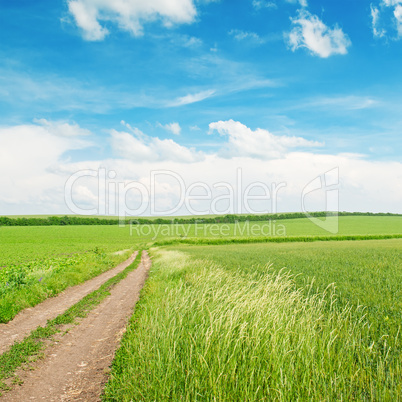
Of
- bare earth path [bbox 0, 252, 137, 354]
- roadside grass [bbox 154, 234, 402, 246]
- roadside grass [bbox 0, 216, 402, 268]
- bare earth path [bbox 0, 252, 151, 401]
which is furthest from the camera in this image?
roadside grass [bbox 154, 234, 402, 246]

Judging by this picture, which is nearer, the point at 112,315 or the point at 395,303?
the point at 395,303

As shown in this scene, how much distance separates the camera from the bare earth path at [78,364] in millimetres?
5328

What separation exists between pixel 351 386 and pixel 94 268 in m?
20.0

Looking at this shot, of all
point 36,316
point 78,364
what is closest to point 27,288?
point 36,316

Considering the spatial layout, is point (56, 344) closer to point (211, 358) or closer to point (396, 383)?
point (211, 358)

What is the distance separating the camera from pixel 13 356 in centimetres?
672

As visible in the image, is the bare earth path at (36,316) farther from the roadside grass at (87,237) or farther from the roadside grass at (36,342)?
the roadside grass at (87,237)

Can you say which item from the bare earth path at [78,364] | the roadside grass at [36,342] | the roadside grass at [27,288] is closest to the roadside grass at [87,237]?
the roadside grass at [27,288]

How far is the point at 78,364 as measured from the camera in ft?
21.4

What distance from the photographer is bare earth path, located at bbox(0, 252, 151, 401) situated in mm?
5328

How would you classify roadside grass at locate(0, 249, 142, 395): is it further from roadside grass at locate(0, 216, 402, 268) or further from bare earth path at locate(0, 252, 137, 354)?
roadside grass at locate(0, 216, 402, 268)

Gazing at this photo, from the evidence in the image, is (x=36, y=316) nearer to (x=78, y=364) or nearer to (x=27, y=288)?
(x=27, y=288)

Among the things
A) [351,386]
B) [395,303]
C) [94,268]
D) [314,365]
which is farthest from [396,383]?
[94,268]

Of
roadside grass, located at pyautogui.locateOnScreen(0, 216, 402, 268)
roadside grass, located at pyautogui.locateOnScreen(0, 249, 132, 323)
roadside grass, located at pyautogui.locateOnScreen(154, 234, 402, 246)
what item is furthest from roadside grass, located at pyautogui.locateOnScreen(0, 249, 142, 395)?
roadside grass, located at pyautogui.locateOnScreen(154, 234, 402, 246)
